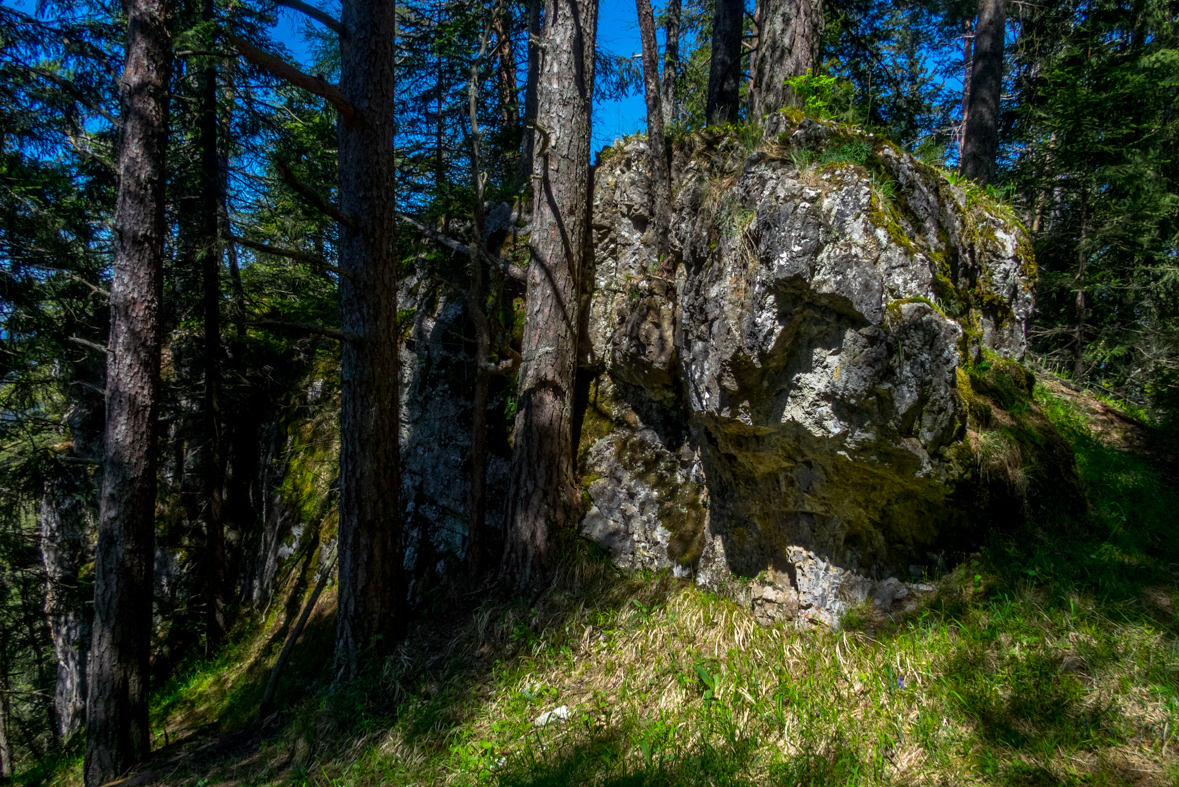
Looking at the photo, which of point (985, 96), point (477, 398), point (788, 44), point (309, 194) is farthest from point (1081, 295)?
point (309, 194)

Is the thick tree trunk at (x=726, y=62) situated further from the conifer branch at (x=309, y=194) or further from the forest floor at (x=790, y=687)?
the forest floor at (x=790, y=687)

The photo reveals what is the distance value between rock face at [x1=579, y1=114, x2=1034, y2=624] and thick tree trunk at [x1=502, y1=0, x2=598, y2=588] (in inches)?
18.4

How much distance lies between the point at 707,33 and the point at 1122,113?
852 centimetres

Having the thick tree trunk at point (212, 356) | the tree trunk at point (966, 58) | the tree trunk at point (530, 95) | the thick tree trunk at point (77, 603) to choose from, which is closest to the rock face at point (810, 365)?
the tree trunk at point (530, 95)

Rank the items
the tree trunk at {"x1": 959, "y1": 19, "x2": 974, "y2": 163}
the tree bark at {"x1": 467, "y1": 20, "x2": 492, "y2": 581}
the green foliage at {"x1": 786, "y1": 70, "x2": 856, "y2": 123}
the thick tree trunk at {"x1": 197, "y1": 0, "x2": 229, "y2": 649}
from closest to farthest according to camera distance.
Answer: the green foliage at {"x1": 786, "y1": 70, "x2": 856, "y2": 123} < the tree bark at {"x1": 467, "y1": 20, "x2": 492, "y2": 581} < the thick tree trunk at {"x1": 197, "y1": 0, "x2": 229, "y2": 649} < the tree trunk at {"x1": 959, "y1": 19, "x2": 974, "y2": 163}

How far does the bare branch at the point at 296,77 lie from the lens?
3797mm

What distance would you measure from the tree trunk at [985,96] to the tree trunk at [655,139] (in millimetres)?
4843

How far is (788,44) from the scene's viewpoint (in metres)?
5.43

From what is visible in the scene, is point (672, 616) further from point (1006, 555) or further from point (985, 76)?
point (985, 76)

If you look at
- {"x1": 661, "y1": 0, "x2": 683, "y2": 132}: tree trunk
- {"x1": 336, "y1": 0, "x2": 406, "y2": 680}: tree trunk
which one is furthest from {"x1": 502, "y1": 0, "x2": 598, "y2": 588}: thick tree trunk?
{"x1": 661, "y1": 0, "x2": 683, "y2": 132}: tree trunk

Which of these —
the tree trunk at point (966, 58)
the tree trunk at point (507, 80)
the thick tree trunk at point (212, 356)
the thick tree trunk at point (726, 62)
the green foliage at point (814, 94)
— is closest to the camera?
the green foliage at point (814, 94)

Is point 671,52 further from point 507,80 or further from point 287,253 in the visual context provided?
point 287,253

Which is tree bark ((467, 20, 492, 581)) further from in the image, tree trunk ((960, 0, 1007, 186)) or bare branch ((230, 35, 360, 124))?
tree trunk ((960, 0, 1007, 186))

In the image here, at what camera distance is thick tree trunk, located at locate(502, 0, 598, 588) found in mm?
5367
